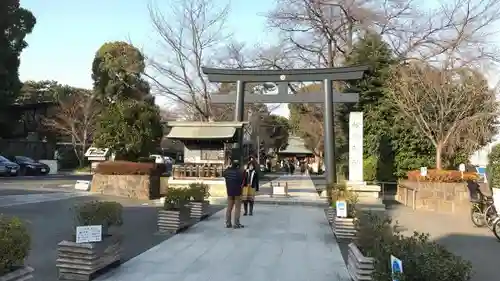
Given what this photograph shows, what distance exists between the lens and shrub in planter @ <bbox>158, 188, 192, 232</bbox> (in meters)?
12.0

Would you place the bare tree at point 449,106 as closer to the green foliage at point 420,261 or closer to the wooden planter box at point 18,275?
the green foliage at point 420,261

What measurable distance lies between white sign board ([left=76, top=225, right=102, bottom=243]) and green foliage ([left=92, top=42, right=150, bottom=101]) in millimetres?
26894

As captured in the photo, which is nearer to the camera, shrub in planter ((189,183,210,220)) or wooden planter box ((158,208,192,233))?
wooden planter box ((158,208,192,233))

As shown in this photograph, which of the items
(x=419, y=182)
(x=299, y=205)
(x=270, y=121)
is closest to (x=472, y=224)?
(x=419, y=182)

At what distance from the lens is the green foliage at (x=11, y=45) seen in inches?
1553

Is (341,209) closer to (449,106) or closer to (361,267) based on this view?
(361,267)

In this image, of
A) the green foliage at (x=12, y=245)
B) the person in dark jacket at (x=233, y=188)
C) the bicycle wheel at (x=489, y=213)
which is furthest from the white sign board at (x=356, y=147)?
the green foliage at (x=12, y=245)

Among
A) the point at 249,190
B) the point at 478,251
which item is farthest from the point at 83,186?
the point at 478,251

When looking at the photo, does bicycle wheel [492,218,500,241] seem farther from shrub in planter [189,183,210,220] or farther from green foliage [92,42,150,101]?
green foliage [92,42,150,101]

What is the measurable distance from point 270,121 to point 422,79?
46837mm

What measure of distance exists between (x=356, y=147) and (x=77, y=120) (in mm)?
34601

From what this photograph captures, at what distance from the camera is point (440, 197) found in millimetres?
19984

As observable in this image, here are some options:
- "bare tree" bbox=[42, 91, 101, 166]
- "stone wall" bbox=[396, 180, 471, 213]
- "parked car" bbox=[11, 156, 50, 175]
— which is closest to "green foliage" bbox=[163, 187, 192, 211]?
"stone wall" bbox=[396, 180, 471, 213]

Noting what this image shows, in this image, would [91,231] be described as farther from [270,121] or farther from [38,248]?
[270,121]
